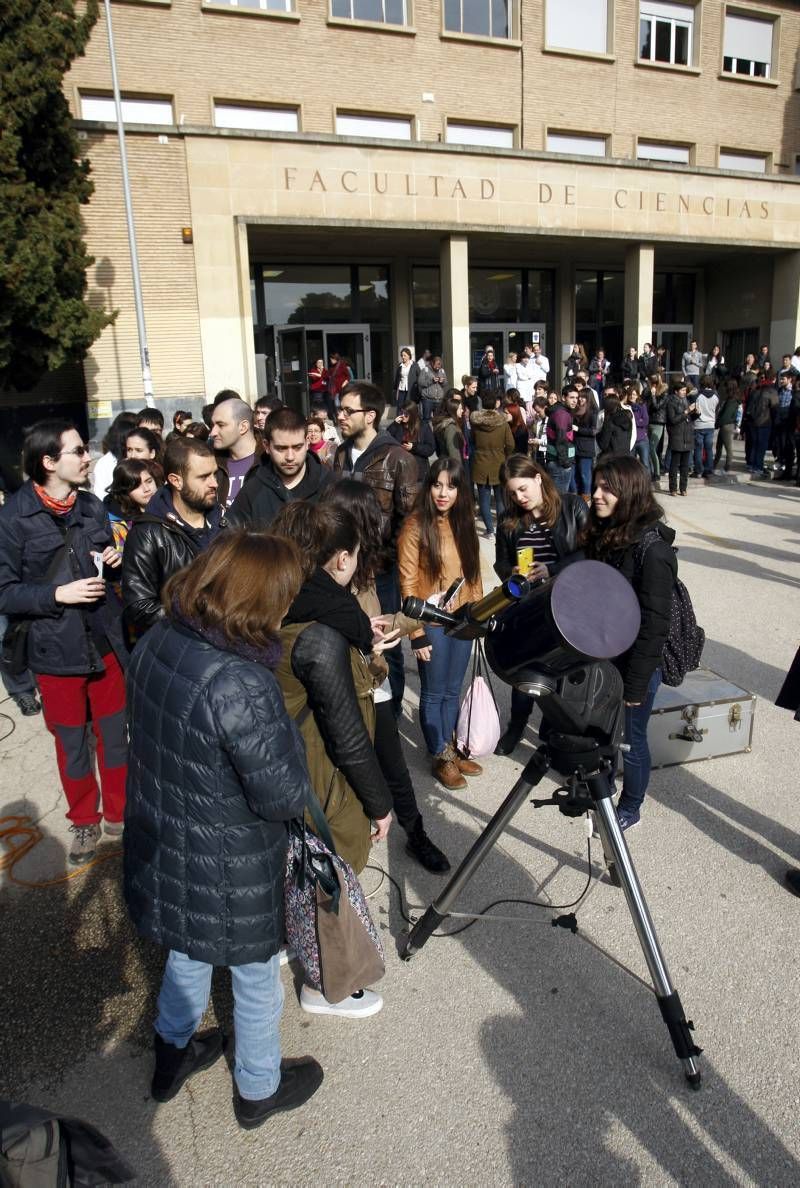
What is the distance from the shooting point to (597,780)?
85.6 inches

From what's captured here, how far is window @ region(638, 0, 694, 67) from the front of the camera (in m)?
20.8

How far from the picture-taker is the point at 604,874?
3.21m

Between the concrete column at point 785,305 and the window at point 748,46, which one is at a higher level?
the window at point 748,46

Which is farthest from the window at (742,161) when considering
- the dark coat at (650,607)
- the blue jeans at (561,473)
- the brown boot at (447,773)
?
the brown boot at (447,773)

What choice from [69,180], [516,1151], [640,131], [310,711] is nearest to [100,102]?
[69,180]

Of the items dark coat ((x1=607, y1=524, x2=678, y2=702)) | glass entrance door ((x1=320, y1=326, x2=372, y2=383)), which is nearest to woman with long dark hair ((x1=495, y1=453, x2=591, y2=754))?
dark coat ((x1=607, y1=524, x2=678, y2=702))

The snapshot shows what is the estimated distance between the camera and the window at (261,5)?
1691 cm

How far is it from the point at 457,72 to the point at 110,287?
10.9m

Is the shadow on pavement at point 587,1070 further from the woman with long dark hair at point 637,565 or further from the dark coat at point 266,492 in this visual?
the dark coat at point 266,492

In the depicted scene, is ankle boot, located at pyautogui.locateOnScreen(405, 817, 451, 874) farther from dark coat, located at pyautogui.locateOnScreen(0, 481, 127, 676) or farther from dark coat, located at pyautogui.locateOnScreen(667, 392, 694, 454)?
dark coat, located at pyautogui.locateOnScreen(667, 392, 694, 454)

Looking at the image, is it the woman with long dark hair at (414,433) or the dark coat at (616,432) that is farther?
the dark coat at (616,432)

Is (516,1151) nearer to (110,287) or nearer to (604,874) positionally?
(604,874)

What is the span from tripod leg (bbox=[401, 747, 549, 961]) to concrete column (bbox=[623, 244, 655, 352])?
1880 centimetres

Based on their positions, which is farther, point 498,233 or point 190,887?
point 498,233
